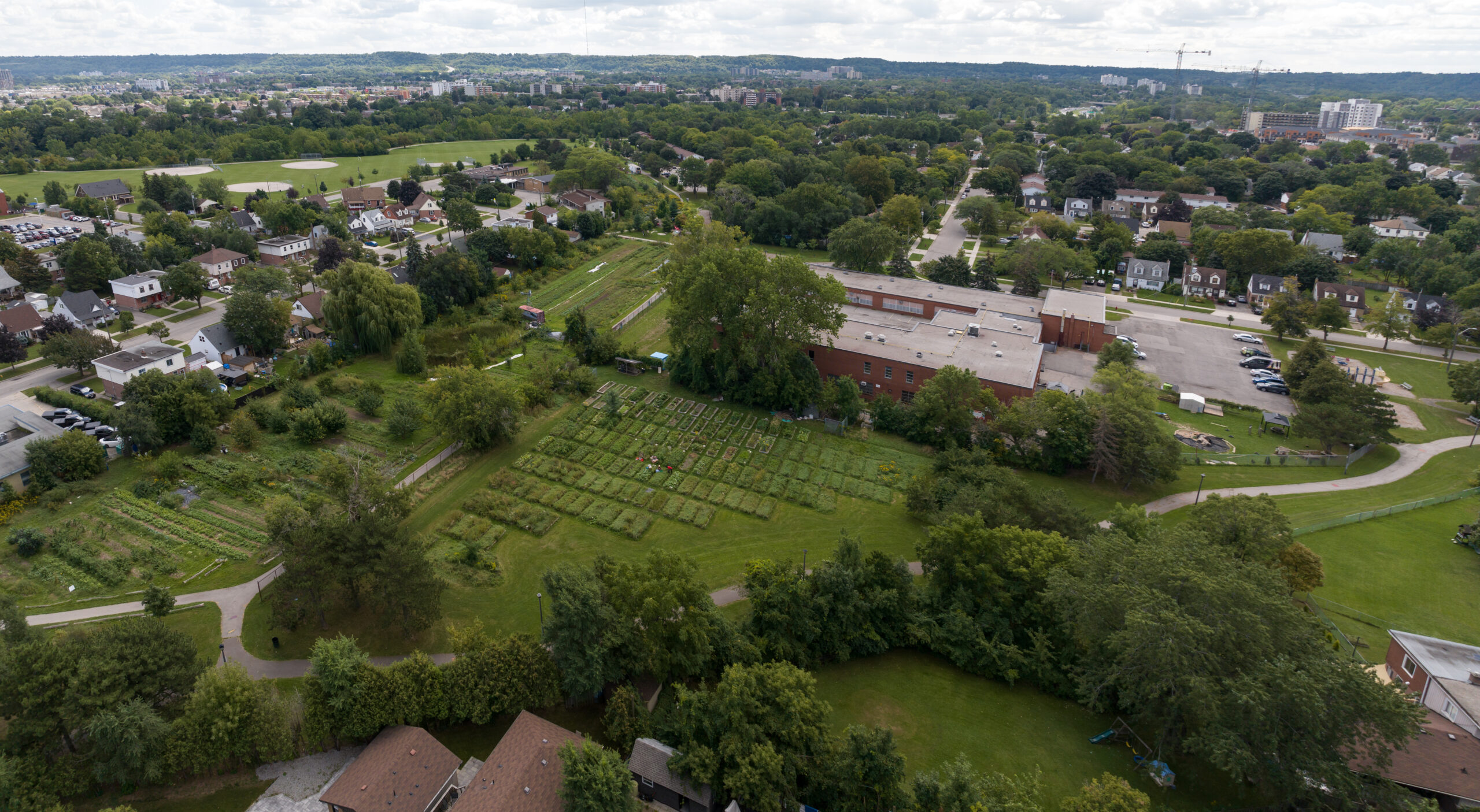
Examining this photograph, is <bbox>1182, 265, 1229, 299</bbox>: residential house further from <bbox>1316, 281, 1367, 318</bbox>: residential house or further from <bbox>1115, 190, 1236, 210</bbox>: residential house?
<bbox>1115, 190, 1236, 210</bbox>: residential house

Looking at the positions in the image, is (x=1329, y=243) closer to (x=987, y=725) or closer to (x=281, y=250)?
(x=987, y=725)

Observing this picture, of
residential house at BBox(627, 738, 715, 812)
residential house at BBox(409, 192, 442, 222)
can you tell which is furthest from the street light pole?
residential house at BBox(409, 192, 442, 222)

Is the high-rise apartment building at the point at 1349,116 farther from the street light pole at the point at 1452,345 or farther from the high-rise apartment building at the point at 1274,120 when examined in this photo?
the street light pole at the point at 1452,345

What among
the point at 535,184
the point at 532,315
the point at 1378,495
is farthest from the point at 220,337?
the point at 1378,495

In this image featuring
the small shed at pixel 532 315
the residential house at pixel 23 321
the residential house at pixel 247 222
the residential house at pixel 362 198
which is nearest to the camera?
the residential house at pixel 23 321

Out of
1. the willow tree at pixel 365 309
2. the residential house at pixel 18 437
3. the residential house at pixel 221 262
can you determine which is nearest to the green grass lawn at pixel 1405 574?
the willow tree at pixel 365 309

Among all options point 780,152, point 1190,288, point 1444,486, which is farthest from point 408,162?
point 1444,486
